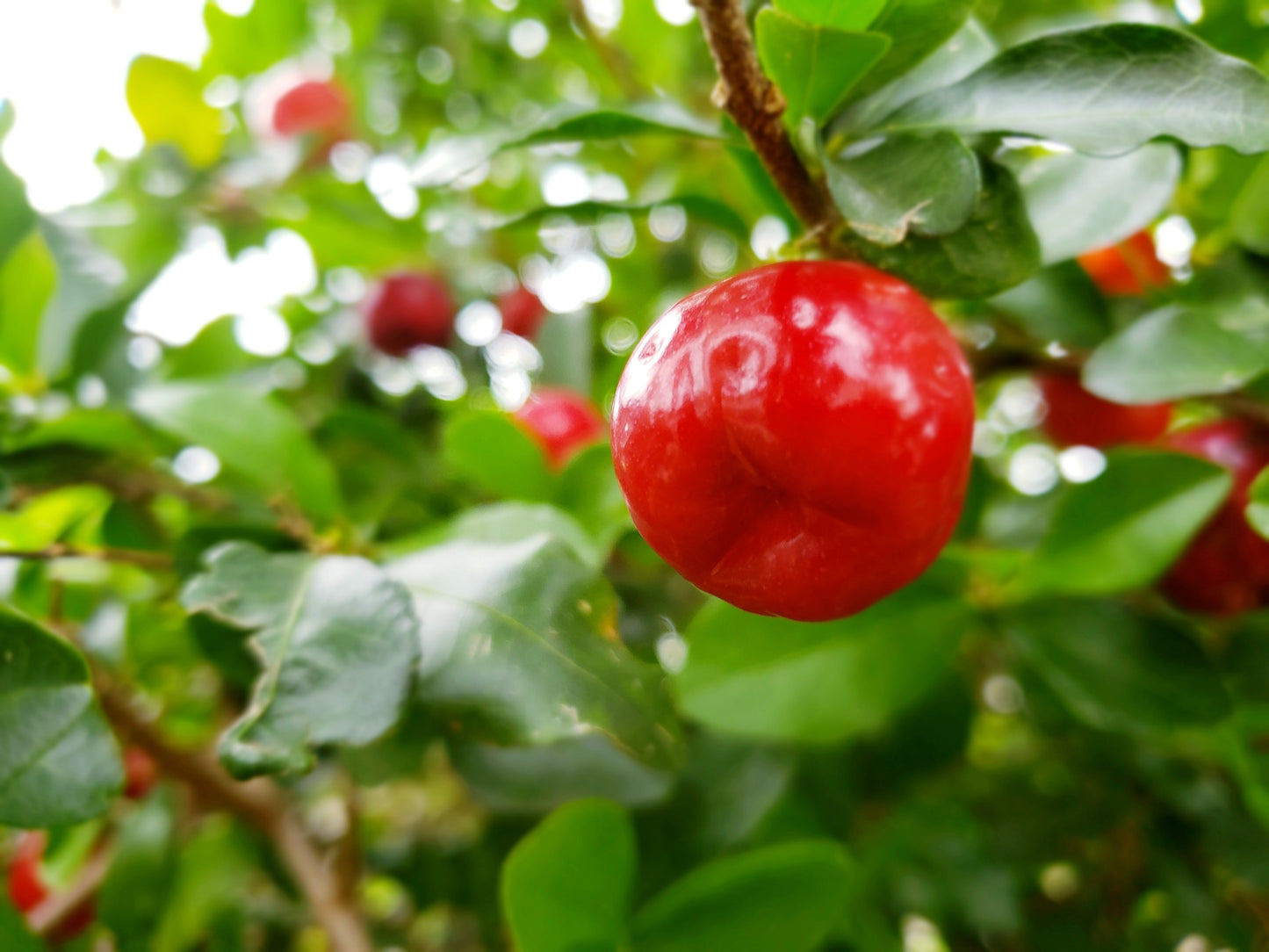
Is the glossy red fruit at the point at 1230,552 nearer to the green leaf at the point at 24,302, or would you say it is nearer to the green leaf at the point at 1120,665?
the green leaf at the point at 1120,665

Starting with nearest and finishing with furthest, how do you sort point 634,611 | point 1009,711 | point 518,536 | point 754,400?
1. point 754,400
2. point 518,536
3. point 634,611
4. point 1009,711

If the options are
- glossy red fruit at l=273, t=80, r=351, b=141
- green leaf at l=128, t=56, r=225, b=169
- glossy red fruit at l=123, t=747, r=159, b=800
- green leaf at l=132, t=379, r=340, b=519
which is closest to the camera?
green leaf at l=132, t=379, r=340, b=519

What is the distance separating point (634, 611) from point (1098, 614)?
1.30ft

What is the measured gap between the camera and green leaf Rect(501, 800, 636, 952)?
570mm

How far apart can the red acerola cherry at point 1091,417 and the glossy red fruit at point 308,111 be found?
1.26m

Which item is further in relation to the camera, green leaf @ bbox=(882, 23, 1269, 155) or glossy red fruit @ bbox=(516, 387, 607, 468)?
glossy red fruit @ bbox=(516, 387, 607, 468)

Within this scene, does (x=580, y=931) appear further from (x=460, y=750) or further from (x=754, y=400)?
(x=754, y=400)

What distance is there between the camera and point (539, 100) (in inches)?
63.2

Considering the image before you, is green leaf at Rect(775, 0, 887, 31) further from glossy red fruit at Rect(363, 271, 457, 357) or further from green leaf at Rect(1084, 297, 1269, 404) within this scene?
glossy red fruit at Rect(363, 271, 457, 357)

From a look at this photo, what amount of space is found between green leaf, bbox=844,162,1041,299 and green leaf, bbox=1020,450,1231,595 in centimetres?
27

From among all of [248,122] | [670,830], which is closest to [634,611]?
[670,830]

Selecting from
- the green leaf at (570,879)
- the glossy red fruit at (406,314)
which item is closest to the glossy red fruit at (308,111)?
the glossy red fruit at (406,314)

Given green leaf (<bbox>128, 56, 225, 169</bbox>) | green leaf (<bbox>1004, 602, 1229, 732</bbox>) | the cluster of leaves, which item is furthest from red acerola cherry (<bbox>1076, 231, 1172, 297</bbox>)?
green leaf (<bbox>128, 56, 225, 169</bbox>)

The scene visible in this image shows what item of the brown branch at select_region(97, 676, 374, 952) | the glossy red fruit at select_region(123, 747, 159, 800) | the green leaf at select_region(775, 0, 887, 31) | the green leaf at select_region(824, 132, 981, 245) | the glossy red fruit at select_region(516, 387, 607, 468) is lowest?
the glossy red fruit at select_region(123, 747, 159, 800)
